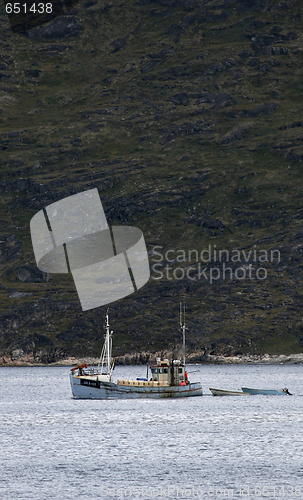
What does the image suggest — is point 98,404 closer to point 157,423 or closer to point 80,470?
point 157,423

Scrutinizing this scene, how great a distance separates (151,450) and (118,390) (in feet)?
187

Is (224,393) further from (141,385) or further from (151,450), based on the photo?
(151,450)

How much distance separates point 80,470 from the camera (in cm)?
7550

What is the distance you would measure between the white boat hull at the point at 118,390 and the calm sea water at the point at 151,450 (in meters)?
2.44

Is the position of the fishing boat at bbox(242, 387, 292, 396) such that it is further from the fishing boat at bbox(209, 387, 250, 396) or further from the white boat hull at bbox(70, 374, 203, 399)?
the white boat hull at bbox(70, 374, 203, 399)

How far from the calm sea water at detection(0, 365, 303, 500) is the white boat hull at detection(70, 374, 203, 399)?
8.02ft

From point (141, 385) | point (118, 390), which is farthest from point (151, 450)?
point (118, 390)

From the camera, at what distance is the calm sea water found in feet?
221

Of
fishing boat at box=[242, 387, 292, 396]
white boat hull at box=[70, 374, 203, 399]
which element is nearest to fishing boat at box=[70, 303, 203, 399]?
white boat hull at box=[70, 374, 203, 399]

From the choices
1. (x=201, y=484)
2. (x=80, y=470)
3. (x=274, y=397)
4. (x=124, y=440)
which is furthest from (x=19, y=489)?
(x=274, y=397)

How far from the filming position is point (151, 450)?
283 feet

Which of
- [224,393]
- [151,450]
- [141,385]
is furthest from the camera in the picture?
[224,393]

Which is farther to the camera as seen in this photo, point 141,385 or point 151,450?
point 141,385

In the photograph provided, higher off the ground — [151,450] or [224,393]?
[151,450]
